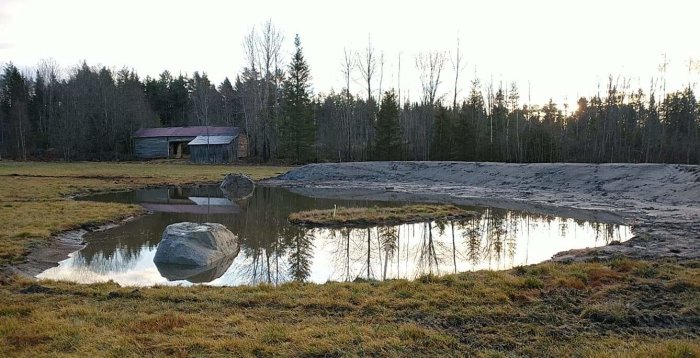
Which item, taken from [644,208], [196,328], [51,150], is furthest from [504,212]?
[51,150]

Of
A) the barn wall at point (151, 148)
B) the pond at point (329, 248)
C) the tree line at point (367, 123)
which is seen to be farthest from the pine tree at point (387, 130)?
the barn wall at point (151, 148)

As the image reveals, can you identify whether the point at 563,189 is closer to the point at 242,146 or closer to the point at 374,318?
the point at 374,318

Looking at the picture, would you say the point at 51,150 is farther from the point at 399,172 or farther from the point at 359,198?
the point at 359,198

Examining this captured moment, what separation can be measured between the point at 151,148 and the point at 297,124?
24.0 metres

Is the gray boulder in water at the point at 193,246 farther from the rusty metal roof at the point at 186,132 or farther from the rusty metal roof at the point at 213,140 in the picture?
A: the rusty metal roof at the point at 186,132

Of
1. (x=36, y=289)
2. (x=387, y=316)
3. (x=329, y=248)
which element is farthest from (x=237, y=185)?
(x=387, y=316)

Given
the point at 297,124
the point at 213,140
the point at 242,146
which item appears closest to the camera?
the point at 297,124

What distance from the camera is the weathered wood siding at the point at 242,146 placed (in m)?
55.0

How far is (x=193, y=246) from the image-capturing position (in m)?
9.87

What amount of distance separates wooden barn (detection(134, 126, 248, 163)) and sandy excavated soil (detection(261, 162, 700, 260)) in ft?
66.1

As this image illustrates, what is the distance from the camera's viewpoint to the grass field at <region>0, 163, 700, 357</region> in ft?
15.6

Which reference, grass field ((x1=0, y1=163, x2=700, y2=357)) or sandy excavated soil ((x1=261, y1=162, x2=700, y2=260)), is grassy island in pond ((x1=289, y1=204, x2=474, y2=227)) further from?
grass field ((x1=0, y1=163, x2=700, y2=357))

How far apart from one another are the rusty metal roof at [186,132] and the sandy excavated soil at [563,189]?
900 inches

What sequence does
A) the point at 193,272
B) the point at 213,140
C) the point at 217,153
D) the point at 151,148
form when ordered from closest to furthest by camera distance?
the point at 193,272
the point at 217,153
the point at 213,140
the point at 151,148
